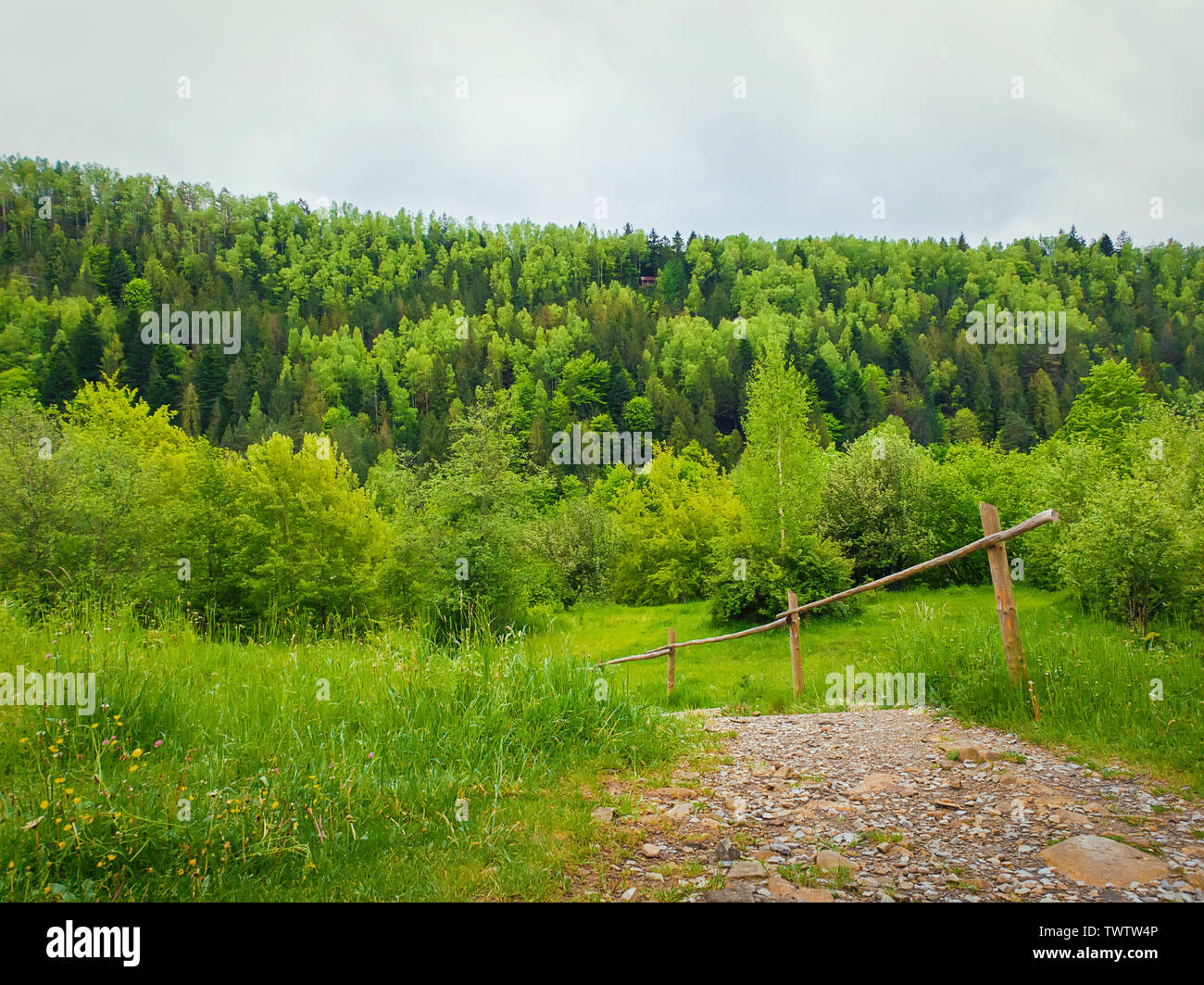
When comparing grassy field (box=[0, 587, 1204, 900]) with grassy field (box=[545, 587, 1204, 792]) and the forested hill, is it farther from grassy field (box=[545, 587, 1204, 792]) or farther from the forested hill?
the forested hill

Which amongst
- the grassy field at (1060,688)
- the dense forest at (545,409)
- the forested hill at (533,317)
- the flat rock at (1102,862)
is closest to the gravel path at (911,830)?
the flat rock at (1102,862)

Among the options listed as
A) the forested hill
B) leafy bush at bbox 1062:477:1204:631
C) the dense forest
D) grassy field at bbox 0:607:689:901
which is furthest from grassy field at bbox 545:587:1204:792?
the forested hill

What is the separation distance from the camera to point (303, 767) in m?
4.00

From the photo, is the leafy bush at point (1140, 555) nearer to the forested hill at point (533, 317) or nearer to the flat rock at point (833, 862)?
the flat rock at point (833, 862)

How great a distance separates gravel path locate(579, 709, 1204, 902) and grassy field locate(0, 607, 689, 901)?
0.58m

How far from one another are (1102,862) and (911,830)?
896 millimetres

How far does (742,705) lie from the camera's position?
30.4 ft

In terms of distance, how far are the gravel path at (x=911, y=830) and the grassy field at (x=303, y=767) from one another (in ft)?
1.91

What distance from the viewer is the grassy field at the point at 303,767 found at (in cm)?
313

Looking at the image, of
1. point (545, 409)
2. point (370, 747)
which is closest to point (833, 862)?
point (370, 747)

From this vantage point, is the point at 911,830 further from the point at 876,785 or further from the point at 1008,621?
the point at 1008,621

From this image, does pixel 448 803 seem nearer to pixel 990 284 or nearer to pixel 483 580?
pixel 483 580
